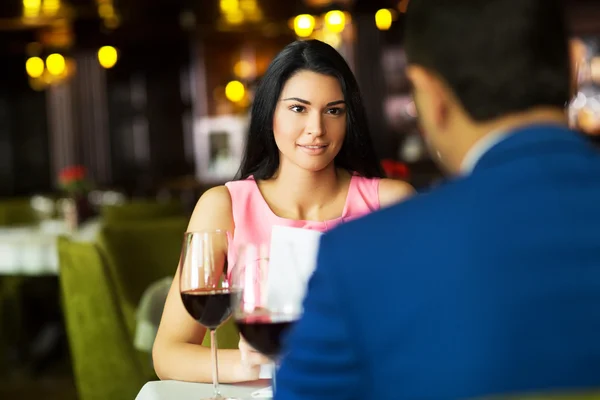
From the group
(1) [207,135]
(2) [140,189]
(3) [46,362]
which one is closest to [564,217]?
(3) [46,362]

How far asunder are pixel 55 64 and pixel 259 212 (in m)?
7.82

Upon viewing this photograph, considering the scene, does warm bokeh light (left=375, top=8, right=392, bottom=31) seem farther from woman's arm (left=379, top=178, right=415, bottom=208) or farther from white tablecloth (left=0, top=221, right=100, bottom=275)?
woman's arm (left=379, top=178, right=415, bottom=208)

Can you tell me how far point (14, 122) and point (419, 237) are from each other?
1219 centimetres

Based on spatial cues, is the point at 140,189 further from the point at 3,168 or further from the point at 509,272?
the point at 509,272

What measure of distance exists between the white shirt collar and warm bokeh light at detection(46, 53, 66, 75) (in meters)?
8.82

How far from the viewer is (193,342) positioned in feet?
6.53

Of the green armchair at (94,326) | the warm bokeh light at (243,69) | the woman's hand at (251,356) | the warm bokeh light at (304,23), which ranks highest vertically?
the warm bokeh light at (243,69)

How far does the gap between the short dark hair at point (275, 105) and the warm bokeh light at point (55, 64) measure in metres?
7.53

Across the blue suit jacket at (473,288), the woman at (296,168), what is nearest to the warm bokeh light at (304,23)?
the woman at (296,168)

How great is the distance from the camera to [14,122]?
40.5 feet

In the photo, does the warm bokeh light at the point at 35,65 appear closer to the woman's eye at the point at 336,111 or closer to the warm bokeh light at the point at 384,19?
the warm bokeh light at the point at 384,19

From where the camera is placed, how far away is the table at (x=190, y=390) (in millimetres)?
1613

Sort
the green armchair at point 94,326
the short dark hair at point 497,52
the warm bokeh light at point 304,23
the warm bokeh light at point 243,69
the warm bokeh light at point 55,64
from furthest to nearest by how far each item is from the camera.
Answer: the warm bokeh light at point 243,69 → the warm bokeh light at point 55,64 → the warm bokeh light at point 304,23 → the green armchair at point 94,326 → the short dark hair at point 497,52

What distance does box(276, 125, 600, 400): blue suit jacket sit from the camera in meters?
0.84
